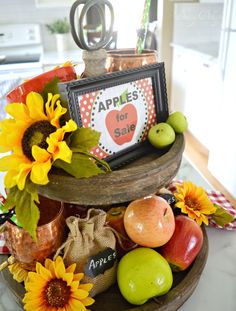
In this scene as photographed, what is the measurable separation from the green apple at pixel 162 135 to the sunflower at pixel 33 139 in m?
0.20

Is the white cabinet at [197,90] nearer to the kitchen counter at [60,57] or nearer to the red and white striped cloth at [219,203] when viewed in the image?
the kitchen counter at [60,57]

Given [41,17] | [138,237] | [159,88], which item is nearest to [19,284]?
[138,237]

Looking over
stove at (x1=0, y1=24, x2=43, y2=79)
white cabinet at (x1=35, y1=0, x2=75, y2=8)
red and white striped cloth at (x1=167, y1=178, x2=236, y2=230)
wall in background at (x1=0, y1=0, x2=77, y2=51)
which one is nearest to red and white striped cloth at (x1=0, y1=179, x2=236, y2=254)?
red and white striped cloth at (x1=167, y1=178, x2=236, y2=230)

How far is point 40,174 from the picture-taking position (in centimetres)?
43

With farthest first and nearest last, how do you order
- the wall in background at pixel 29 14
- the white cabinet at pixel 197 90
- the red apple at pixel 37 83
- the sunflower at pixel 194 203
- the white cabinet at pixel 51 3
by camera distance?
the wall in background at pixel 29 14 → the white cabinet at pixel 51 3 → the white cabinet at pixel 197 90 → the sunflower at pixel 194 203 → the red apple at pixel 37 83

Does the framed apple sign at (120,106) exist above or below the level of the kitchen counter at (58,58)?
above

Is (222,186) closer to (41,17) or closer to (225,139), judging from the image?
(225,139)

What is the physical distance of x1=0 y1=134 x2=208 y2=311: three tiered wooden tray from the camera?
1.49ft

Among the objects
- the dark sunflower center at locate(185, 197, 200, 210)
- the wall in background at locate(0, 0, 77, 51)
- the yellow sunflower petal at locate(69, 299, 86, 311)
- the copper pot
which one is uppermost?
the wall in background at locate(0, 0, 77, 51)

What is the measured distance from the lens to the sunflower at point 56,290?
19.2 inches

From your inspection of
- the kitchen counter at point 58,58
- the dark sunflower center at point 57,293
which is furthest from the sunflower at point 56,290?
the kitchen counter at point 58,58

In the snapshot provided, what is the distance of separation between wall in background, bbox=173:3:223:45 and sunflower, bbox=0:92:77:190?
3.00 m

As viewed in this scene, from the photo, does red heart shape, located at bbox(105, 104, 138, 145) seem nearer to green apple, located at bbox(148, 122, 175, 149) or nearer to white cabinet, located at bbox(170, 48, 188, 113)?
green apple, located at bbox(148, 122, 175, 149)

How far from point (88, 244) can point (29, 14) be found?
309 centimetres
